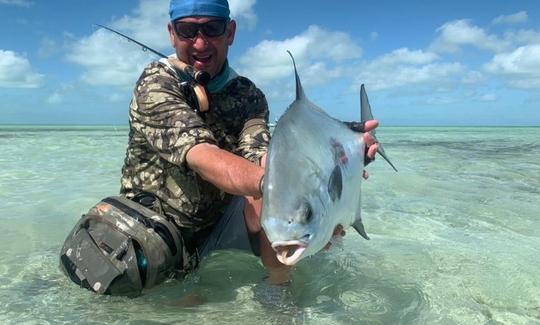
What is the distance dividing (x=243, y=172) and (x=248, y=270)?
133 centimetres

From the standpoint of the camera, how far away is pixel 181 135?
233cm

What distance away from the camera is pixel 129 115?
268 cm

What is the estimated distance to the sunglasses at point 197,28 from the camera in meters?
2.73

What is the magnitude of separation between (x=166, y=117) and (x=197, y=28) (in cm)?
59

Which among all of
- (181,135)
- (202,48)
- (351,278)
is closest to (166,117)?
(181,135)

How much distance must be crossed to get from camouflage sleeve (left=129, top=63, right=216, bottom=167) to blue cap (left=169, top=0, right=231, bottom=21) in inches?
11.4

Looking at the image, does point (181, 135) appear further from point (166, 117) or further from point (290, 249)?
point (290, 249)

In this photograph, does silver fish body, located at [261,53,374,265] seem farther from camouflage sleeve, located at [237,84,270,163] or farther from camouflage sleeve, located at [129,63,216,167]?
camouflage sleeve, located at [237,84,270,163]

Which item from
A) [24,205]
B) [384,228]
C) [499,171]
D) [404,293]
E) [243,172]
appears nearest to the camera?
[243,172]

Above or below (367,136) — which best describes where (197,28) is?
above

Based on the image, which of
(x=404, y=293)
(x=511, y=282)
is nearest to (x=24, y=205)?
(x=404, y=293)

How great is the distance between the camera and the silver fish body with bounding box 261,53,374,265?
1.40 meters

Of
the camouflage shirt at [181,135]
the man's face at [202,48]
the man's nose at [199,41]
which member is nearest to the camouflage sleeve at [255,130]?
the camouflage shirt at [181,135]

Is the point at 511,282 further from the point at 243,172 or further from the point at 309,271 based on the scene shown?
the point at 243,172
